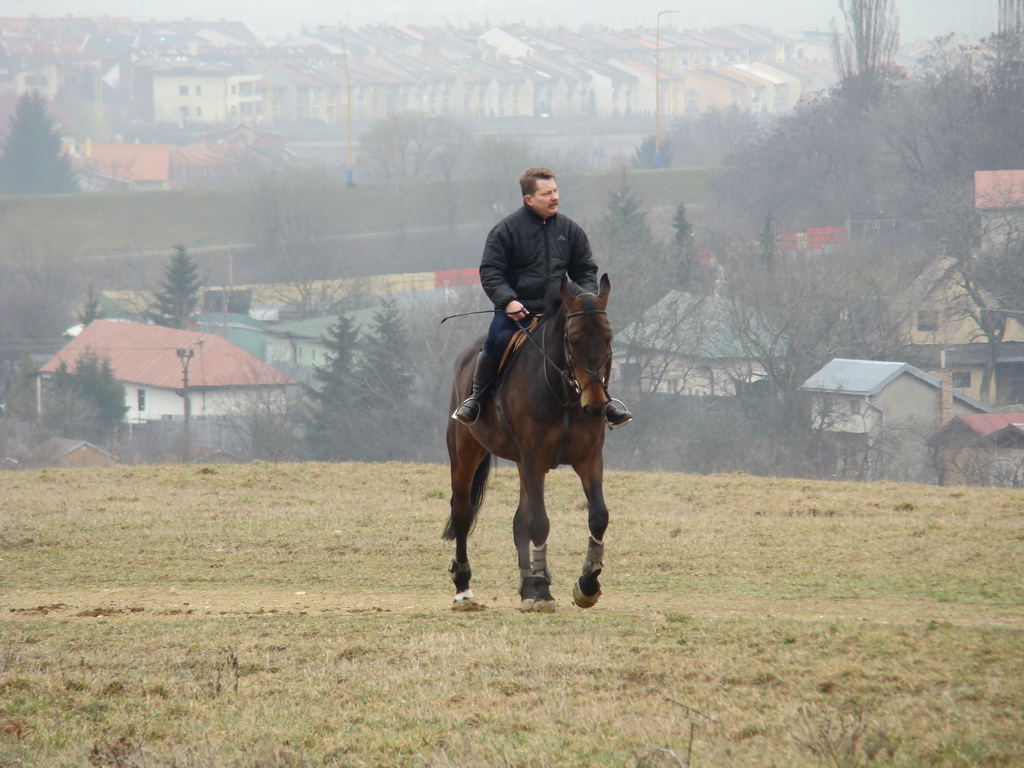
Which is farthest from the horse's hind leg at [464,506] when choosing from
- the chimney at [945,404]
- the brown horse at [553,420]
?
the chimney at [945,404]

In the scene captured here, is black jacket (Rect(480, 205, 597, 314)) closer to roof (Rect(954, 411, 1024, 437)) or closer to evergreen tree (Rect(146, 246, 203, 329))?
roof (Rect(954, 411, 1024, 437))

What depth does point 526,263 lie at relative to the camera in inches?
340

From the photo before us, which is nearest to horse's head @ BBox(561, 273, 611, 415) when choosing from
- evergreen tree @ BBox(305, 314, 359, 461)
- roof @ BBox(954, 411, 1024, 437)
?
roof @ BBox(954, 411, 1024, 437)

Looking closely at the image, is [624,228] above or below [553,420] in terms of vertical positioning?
above

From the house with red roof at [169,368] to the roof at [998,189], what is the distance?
40708 millimetres

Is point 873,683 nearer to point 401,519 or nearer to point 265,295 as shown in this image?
point 401,519

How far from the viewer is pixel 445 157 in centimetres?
11112

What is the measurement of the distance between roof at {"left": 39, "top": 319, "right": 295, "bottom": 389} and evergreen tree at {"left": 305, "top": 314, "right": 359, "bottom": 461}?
6506mm

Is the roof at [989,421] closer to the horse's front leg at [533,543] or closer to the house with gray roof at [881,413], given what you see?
the house with gray roof at [881,413]

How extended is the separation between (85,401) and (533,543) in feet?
182

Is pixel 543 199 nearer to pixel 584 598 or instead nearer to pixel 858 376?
pixel 584 598

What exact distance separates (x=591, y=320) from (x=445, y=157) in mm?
105824

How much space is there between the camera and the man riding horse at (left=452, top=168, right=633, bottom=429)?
27.8 feet

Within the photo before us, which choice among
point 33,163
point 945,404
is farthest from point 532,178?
point 33,163
